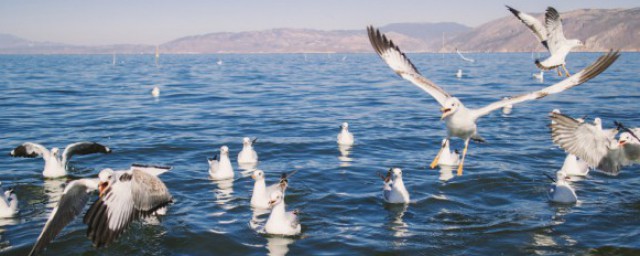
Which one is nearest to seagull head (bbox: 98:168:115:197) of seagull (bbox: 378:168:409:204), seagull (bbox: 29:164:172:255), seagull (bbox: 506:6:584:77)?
seagull (bbox: 29:164:172:255)

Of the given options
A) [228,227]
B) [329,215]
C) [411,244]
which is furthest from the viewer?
[329,215]

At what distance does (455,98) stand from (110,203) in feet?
21.5

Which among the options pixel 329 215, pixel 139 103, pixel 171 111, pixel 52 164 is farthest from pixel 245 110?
pixel 329 215

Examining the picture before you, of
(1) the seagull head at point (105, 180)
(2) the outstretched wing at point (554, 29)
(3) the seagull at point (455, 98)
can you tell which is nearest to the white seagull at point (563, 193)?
(3) the seagull at point (455, 98)

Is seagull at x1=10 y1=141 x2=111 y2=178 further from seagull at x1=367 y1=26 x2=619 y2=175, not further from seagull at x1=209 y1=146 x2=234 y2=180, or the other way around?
seagull at x1=367 y1=26 x2=619 y2=175

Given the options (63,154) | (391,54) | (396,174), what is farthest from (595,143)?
(63,154)

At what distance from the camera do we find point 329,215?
1134cm

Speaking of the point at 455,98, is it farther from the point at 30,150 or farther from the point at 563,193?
the point at 30,150

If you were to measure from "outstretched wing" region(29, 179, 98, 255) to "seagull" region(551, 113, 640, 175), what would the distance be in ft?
28.1

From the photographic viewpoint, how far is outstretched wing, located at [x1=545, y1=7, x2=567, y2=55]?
1634 centimetres

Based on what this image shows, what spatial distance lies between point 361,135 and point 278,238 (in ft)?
37.8

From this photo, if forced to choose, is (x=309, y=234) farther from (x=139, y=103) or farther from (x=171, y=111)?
(x=139, y=103)

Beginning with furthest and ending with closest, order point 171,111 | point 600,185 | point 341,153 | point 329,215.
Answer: point 171,111 → point 341,153 → point 600,185 → point 329,215

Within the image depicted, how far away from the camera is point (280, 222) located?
9.94 m
